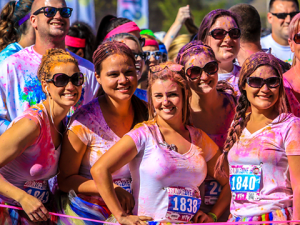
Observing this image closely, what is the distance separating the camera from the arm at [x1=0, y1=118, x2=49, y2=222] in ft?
9.86

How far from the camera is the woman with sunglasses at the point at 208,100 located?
11.3 feet

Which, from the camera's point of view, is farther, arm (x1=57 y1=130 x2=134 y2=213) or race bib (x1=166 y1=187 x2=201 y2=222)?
arm (x1=57 y1=130 x2=134 y2=213)

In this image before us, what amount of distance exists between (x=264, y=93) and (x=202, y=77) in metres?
0.56

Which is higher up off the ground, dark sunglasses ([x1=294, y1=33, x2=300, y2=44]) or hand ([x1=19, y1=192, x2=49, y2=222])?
dark sunglasses ([x1=294, y1=33, x2=300, y2=44])

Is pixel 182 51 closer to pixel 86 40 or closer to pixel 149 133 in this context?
pixel 149 133

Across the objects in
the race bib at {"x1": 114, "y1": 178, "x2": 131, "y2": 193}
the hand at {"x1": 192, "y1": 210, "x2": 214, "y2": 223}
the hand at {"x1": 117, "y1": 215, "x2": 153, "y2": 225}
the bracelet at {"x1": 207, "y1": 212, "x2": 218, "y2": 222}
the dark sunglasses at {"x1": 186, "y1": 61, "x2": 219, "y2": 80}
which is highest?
the dark sunglasses at {"x1": 186, "y1": 61, "x2": 219, "y2": 80}

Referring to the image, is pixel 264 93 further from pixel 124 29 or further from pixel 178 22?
pixel 178 22

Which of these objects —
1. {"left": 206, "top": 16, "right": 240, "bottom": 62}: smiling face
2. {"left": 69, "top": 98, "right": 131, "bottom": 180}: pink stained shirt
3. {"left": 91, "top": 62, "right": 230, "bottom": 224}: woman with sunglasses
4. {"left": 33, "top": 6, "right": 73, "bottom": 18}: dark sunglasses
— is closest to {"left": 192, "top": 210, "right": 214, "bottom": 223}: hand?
{"left": 91, "top": 62, "right": 230, "bottom": 224}: woman with sunglasses

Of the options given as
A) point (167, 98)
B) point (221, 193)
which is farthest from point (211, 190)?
point (167, 98)

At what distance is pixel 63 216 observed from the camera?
10.6ft

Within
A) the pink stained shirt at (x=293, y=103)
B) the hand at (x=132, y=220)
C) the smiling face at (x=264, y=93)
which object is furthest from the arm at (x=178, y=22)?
the hand at (x=132, y=220)

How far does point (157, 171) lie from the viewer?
296 centimetres

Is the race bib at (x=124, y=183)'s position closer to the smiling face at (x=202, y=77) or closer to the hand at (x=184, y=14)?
the smiling face at (x=202, y=77)

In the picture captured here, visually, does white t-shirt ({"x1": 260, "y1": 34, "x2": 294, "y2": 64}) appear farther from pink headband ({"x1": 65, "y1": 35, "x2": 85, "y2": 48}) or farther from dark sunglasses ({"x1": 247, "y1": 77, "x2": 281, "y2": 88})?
dark sunglasses ({"x1": 247, "y1": 77, "x2": 281, "y2": 88})
